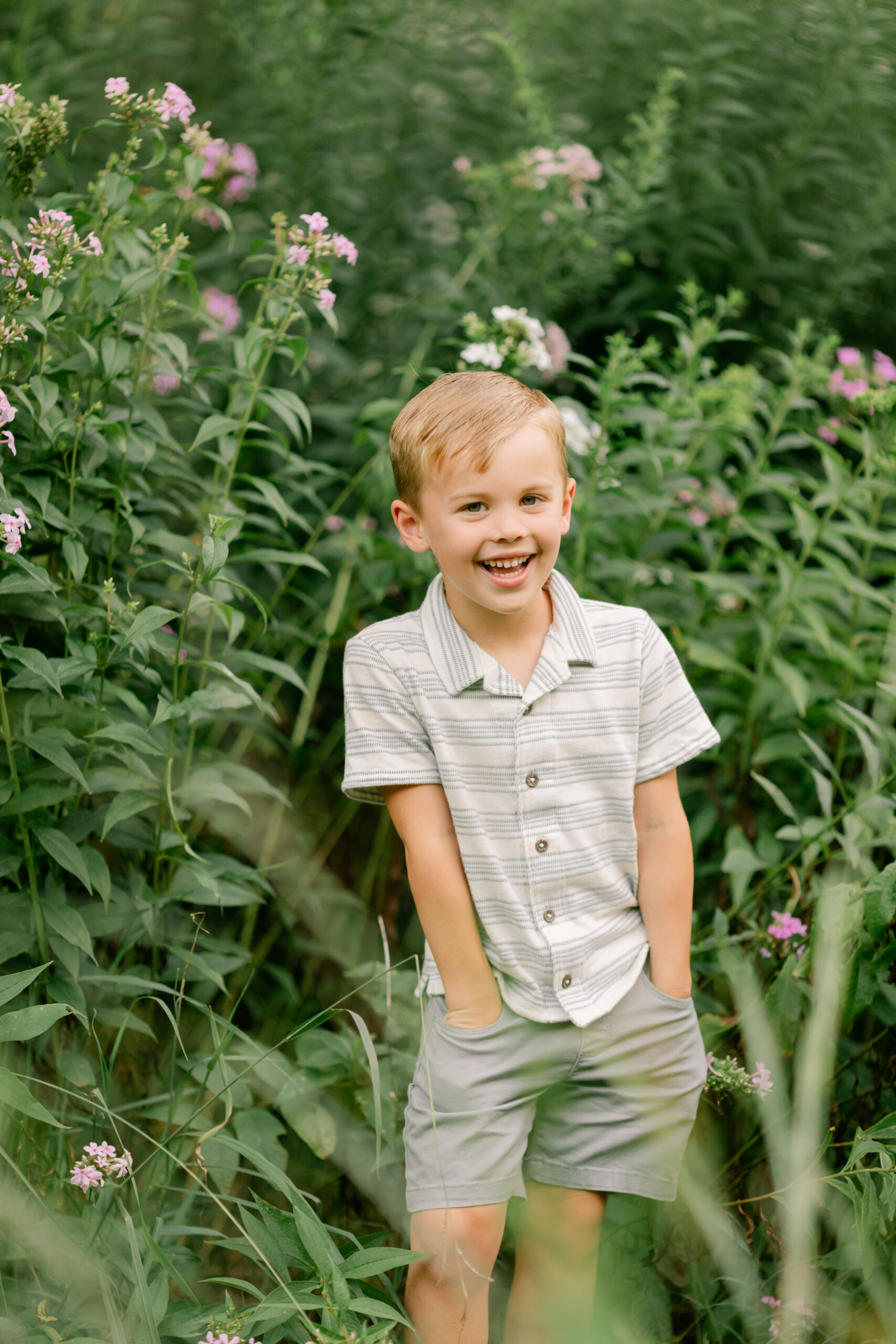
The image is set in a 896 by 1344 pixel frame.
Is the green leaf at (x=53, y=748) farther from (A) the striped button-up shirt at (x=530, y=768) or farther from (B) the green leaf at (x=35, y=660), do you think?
(A) the striped button-up shirt at (x=530, y=768)

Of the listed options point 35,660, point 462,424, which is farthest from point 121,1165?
point 462,424

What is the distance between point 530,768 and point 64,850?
2.53 feet

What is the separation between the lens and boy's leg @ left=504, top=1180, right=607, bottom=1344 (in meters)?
1.68

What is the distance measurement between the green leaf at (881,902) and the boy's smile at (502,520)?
759mm

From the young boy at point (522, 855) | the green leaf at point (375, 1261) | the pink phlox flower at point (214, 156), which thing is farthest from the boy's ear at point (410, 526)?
the pink phlox flower at point (214, 156)

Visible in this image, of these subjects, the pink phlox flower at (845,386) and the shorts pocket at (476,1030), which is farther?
the pink phlox flower at (845,386)

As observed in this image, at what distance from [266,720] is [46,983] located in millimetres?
1010

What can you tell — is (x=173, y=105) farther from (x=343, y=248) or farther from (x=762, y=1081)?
(x=762, y=1081)

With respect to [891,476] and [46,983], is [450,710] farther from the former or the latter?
[891,476]

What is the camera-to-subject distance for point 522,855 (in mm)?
1604

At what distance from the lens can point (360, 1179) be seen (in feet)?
6.40

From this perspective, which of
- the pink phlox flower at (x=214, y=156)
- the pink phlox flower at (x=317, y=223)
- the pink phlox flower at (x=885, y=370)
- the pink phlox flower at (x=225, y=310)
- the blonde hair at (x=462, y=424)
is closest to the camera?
the blonde hair at (x=462, y=424)

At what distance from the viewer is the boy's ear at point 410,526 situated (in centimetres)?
163

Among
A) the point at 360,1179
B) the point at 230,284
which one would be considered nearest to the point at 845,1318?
the point at 360,1179
